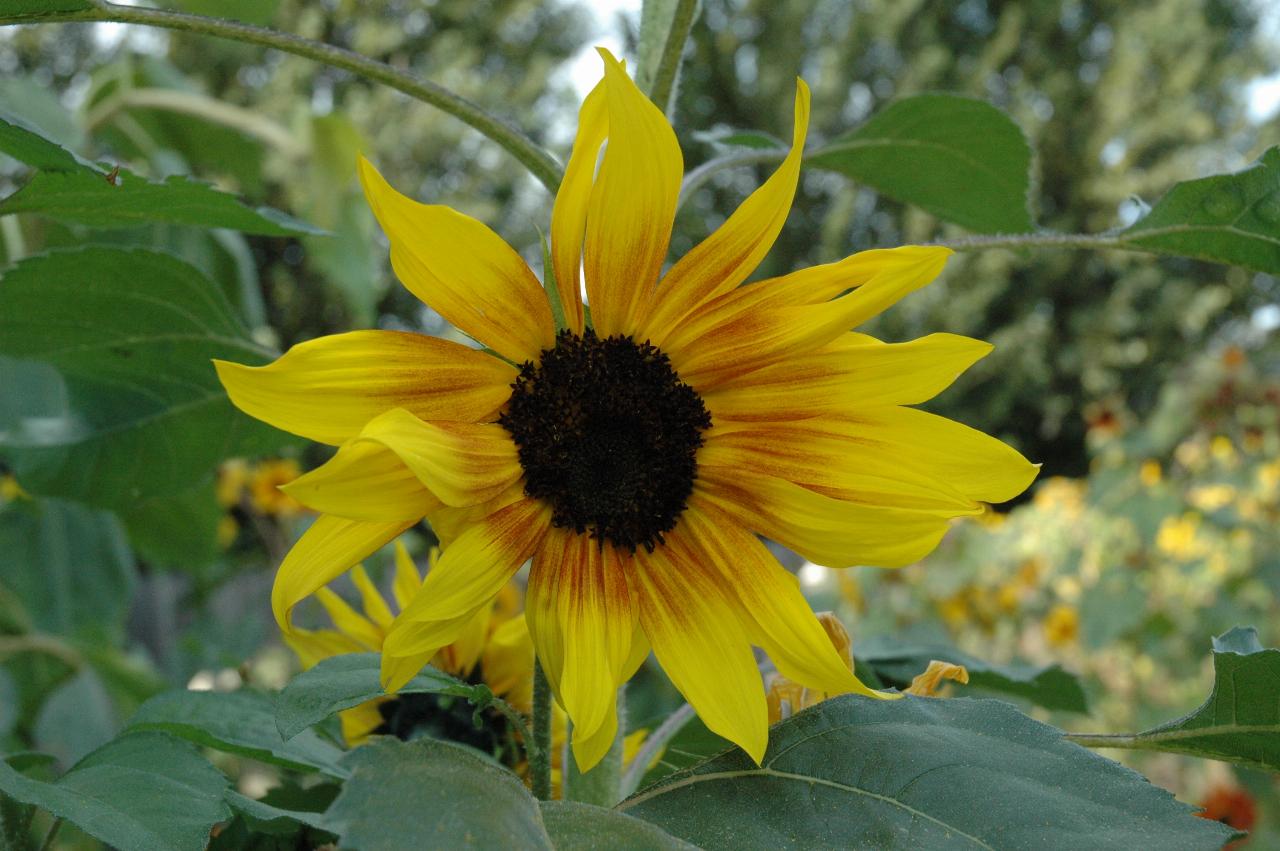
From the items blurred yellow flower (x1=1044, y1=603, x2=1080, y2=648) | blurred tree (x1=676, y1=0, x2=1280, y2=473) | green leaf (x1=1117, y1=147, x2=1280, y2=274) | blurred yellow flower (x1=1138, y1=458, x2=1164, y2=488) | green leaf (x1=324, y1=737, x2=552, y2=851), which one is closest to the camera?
green leaf (x1=324, y1=737, x2=552, y2=851)

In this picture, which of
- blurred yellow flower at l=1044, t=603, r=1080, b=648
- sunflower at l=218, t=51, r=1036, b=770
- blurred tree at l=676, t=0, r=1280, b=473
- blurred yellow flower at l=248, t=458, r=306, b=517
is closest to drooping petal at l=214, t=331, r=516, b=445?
sunflower at l=218, t=51, r=1036, b=770

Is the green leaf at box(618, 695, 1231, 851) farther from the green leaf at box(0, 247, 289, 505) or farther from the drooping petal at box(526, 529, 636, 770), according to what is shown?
the green leaf at box(0, 247, 289, 505)

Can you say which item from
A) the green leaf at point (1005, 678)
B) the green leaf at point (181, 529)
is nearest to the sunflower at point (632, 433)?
the green leaf at point (1005, 678)

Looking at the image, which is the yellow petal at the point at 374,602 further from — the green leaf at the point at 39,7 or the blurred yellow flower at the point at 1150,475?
the blurred yellow flower at the point at 1150,475

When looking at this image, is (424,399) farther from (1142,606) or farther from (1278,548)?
(1278,548)

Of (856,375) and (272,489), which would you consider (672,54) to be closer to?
(856,375)
